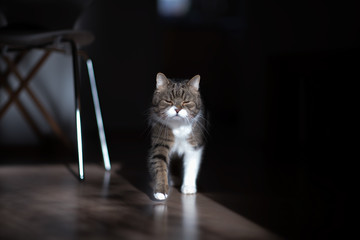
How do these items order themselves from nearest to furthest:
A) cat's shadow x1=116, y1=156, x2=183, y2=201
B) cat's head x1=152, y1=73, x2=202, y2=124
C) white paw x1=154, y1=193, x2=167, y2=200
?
1. white paw x1=154, y1=193, x2=167, y2=200
2. cat's head x1=152, y1=73, x2=202, y2=124
3. cat's shadow x1=116, y1=156, x2=183, y2=201

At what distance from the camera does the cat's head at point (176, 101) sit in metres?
1.43

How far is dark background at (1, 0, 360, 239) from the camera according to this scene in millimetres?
1398

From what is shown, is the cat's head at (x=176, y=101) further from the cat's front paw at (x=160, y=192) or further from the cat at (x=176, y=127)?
the cat's front paw at (x=160, y=192)

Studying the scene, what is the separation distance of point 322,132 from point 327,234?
1.41 metres

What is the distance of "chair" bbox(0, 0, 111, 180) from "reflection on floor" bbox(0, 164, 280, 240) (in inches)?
7.3

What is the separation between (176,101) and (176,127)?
0.10m

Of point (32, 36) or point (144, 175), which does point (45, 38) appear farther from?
point (144, 175)

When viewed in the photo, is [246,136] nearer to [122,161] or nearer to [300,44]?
[300,44]

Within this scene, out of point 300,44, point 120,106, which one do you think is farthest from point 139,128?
point 300,44

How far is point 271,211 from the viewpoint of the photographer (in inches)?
46.9

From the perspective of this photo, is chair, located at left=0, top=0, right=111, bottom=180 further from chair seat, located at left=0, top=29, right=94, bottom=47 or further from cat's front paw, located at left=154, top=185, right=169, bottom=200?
cat's front paw, located at left=154, top=185, right=169, bottom=200

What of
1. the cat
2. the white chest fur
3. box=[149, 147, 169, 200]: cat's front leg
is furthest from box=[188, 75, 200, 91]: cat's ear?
box=[149, 147, 169, 200]: cat's front leg

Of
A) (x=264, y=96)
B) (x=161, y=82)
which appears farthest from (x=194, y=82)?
(x=264, y=96)

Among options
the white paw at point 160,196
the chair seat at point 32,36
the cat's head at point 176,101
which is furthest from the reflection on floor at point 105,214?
the chair seat at point 32,36
